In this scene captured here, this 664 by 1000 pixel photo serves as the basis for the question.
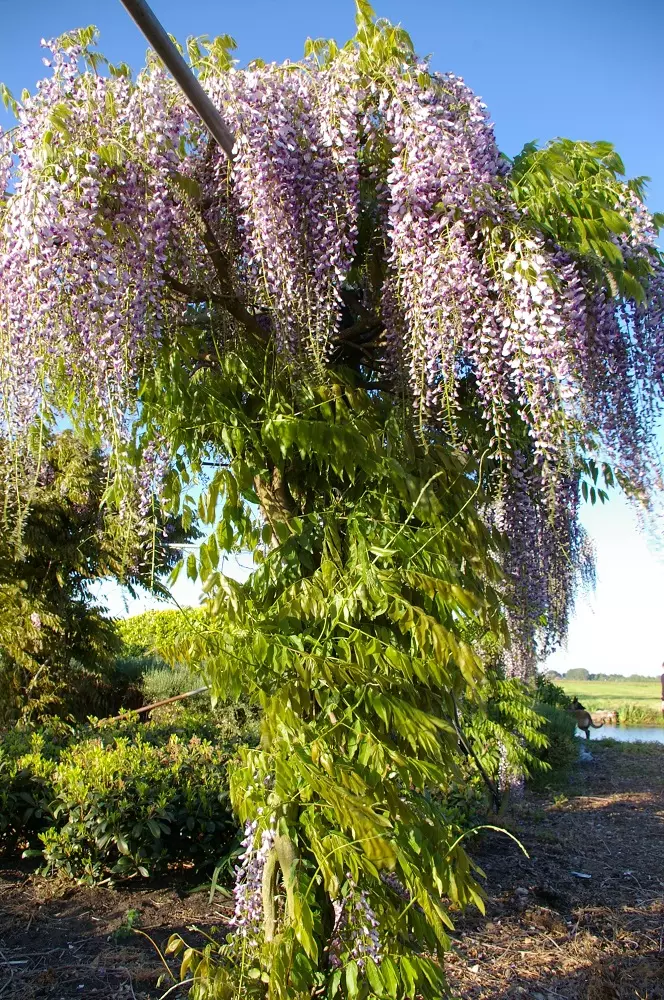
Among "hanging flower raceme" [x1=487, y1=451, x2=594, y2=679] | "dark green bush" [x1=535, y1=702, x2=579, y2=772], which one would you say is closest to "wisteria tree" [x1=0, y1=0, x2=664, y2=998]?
"hanging flower raceme" [x1=487, y1=451, x2=594, y2=679]

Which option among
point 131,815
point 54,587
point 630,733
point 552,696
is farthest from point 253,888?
point 630,733

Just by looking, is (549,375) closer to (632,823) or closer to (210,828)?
(210,828)

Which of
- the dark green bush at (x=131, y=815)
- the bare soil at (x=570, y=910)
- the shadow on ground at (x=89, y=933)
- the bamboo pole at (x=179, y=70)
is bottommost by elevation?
the bare soil at (x=570, y=910)

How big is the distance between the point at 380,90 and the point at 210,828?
370 cm

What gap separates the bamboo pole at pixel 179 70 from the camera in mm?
1699

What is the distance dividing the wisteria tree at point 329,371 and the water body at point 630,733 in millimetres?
13375

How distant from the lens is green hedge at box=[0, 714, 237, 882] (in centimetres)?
395

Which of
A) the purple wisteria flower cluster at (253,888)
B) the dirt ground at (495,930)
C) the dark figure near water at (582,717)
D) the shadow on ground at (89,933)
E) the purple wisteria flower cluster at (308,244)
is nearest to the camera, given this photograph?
the purple wisteria flower cluster at (308,244)

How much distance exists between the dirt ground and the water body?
9422 mm

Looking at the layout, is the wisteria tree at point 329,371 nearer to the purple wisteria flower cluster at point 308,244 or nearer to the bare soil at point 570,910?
the purple wisteria flower cluster at point 308,244

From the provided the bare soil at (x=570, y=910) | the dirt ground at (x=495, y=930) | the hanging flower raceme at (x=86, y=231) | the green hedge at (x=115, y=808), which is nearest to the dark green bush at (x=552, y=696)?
the bare soil at (x=570, y=910)

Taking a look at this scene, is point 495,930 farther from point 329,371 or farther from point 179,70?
point 179,70

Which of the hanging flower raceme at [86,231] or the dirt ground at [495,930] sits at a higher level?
the hanging flower raceme at [86,231]

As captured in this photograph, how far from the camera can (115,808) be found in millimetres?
3965
